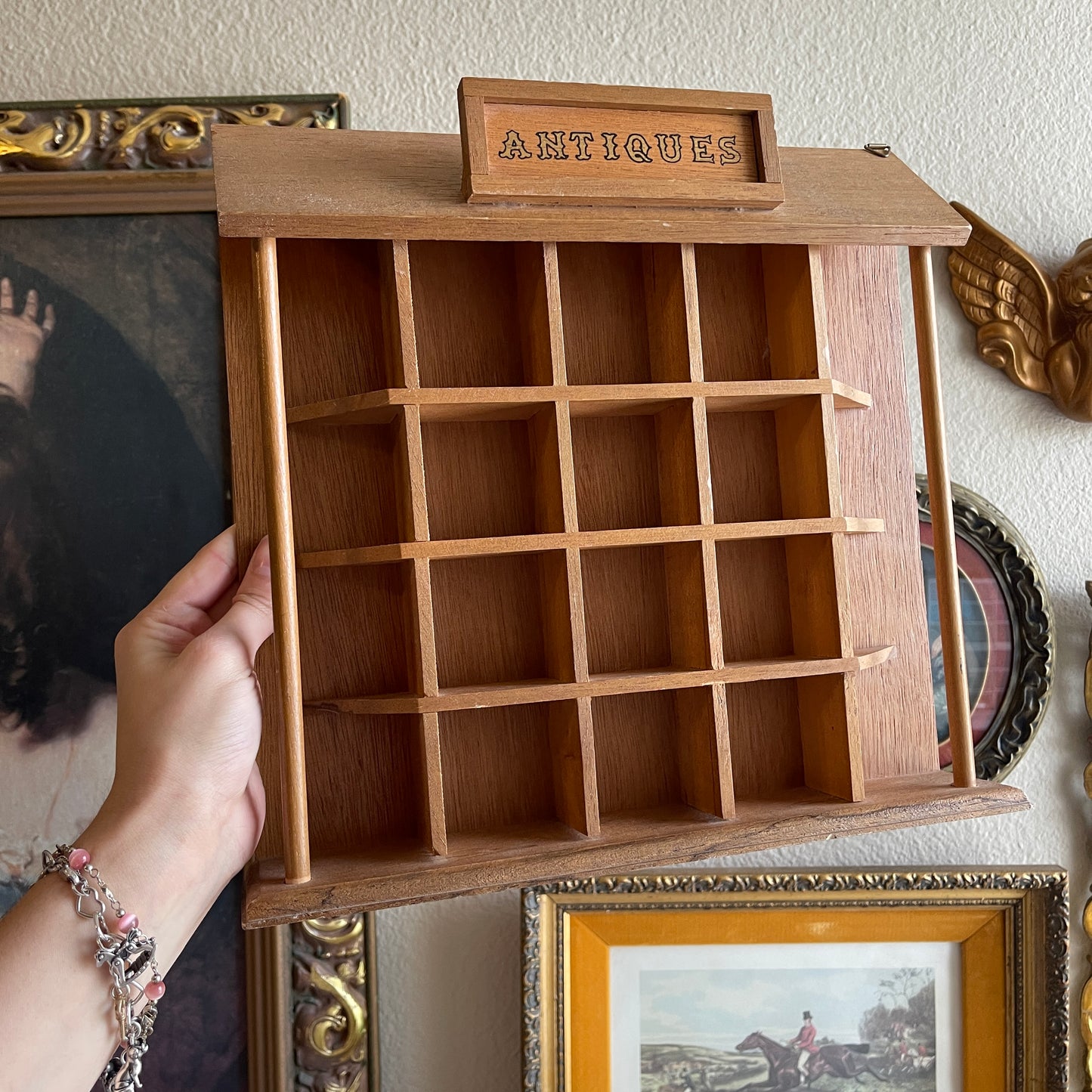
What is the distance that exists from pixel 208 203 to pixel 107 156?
89 mm

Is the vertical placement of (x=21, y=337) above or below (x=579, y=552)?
above

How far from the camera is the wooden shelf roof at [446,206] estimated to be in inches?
19.0

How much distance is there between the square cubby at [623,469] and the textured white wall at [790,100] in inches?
14.1

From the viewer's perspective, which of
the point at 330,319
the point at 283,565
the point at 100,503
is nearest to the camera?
the point at 283,565

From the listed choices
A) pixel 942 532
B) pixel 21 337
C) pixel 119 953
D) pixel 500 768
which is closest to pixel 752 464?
pixel 942 532

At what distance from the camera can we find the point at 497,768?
60cm

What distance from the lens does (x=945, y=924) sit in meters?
0.80

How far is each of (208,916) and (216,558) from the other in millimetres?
361

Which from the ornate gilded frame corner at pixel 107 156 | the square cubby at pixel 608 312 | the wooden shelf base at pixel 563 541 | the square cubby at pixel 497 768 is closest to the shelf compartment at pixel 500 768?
the square cubby at pixel 497 768

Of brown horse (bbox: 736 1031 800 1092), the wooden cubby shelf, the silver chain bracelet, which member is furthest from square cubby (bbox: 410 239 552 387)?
brown horse (bbox: 736 1031 800 1092)

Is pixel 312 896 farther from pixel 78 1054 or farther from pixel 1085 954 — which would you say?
pixel 1085 954

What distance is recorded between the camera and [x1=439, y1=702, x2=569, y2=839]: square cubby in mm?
590

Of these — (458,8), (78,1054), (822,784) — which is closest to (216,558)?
(78,1054)

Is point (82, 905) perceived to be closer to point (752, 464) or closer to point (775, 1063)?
point (752, 464)
